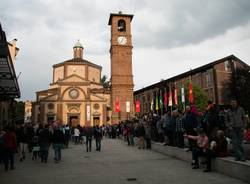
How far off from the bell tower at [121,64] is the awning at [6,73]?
94.2ft

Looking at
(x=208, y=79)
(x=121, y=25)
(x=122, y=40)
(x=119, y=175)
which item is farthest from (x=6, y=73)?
(x=121, y=25)

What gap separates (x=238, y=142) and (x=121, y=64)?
1646 inches

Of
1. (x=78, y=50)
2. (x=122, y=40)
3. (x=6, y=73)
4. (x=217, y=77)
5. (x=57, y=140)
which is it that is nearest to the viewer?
(x=57, y=140)

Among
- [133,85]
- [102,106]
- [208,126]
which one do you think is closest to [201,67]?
[133,85]

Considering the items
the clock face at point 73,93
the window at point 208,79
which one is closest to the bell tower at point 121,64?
the clock face at point 73,93

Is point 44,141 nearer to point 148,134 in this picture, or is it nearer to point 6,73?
point 6,73

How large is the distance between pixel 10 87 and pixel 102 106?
33.0 m

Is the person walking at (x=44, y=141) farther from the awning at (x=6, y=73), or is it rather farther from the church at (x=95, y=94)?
the church at (x=95, y=94)

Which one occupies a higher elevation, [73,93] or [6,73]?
[73,93]

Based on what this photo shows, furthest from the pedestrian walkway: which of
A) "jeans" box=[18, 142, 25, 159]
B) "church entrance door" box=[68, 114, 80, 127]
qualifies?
"church entrance door" box=[68, 114, 80, 127]

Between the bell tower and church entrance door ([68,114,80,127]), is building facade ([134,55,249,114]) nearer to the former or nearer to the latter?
the bell tower

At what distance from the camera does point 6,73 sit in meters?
12.8

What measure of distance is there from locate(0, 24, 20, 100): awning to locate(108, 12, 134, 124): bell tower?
2871 centimetres

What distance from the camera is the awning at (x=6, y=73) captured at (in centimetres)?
951
